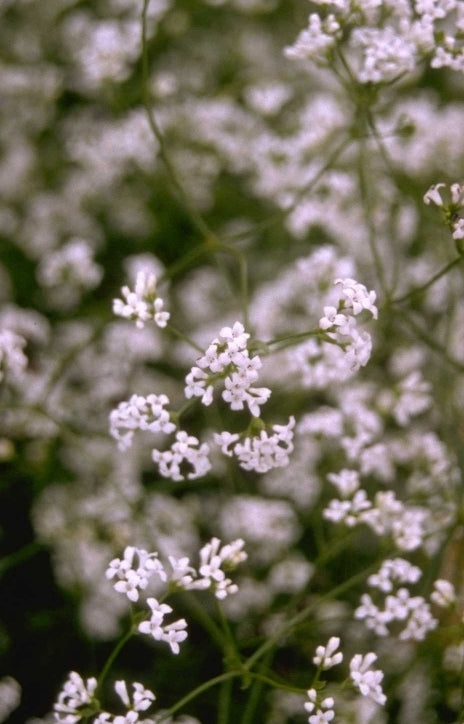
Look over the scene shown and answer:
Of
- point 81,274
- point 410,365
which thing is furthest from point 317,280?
point 81,274

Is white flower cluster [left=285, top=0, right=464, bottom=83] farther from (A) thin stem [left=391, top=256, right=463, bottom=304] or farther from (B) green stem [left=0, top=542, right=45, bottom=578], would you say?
(B) green stem [left=0, top=542, right=45, bottom=578]

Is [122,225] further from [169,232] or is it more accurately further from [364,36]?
[364,36]

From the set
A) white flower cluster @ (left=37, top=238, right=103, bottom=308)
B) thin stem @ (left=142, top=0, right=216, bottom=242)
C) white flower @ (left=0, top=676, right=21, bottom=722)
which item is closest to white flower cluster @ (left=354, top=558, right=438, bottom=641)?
white flower @ (left=0, top=676, right=21, bottom=722)

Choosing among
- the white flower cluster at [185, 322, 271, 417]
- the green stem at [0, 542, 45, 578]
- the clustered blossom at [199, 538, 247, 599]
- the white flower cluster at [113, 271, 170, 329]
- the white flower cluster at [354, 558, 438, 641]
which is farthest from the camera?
the green stem at [0, 542, 45, 578]

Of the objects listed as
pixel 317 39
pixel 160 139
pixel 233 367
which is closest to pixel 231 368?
pixel 233 367

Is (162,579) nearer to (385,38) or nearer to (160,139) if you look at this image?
(160,139)

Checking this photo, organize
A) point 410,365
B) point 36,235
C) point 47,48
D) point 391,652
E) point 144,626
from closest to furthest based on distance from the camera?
point 144,626 < point 391,652 < point 410,365 < point 36,235 < point 47,48
